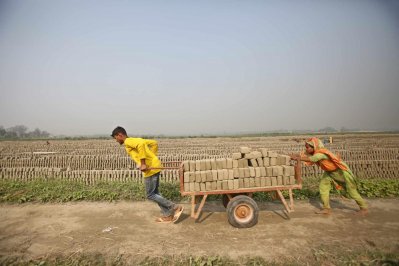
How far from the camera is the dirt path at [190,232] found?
5.11 m

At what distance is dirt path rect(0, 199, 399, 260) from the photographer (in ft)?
16.8

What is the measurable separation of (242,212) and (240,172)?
98 centimetres

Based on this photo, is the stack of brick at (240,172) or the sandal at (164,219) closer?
the stack of brick at (240,172)

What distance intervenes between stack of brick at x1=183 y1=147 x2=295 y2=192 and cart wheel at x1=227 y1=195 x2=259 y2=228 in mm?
346

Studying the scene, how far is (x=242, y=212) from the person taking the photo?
6195 millimetres

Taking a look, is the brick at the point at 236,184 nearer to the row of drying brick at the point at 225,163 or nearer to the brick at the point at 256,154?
the row of drying brick at the point at 225,163

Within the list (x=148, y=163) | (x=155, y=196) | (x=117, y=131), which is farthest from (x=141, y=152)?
(x=155, y=196)

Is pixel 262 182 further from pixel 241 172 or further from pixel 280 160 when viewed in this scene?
pixel 280 160

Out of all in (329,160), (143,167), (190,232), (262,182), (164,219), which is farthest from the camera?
(329,160)

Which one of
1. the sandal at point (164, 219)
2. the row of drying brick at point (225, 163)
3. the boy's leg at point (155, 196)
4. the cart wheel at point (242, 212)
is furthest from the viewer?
the sandal at point (164, 219)

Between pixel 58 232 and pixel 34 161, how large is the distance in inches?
636

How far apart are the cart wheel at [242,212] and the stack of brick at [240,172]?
0.35m

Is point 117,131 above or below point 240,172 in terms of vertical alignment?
above

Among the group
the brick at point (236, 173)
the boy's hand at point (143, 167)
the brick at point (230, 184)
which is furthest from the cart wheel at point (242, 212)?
the boy's hand at point (143, 167)
